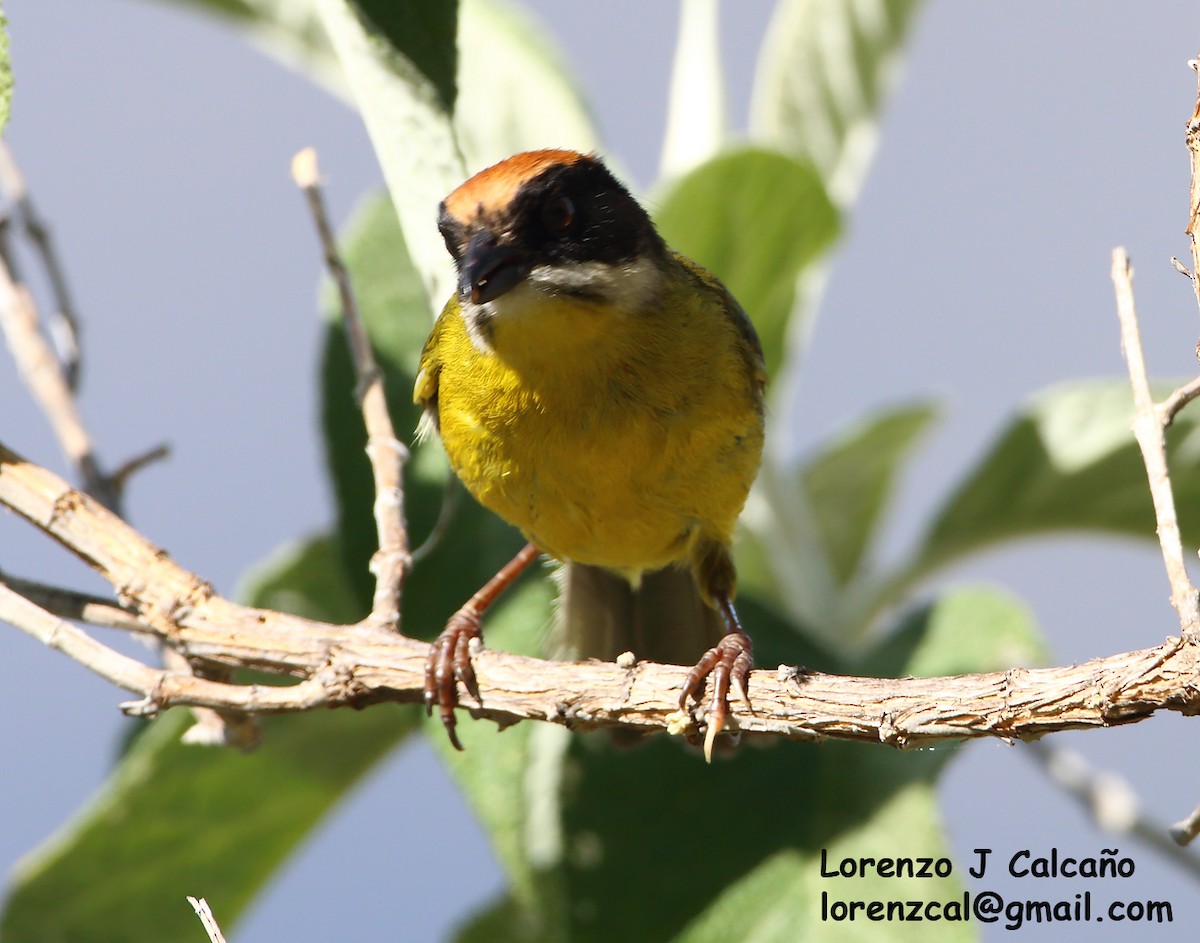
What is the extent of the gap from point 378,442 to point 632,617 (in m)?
1.44

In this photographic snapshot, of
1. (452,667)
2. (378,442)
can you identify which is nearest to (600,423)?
(378,442)

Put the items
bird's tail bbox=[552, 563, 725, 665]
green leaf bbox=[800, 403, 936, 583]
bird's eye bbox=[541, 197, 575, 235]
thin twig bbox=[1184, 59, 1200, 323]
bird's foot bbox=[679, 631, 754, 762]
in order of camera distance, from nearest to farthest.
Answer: thin twig bbox=[1184, 59, 1200, 323]
bird's foot bbox=[679, 631, 754, 762]
bird's eye bbox=[541, 197, 575, 235]
bird's tail bbox=[552, 563, 725, 665]
green leaf bbox=[800, 403, 936, 583]

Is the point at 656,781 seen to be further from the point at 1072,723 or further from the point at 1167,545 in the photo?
the point at 1167,545

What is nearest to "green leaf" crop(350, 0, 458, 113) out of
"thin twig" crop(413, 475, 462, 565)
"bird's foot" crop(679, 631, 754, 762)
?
"thin twig" crop(413, 475, 462, 565)

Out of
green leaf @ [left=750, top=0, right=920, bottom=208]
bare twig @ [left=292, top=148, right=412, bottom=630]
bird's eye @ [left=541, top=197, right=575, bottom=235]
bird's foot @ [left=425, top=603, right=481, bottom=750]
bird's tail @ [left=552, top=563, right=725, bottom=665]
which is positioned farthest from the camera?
green leaf @ [left=750, top=0, right=920, bottom=208]

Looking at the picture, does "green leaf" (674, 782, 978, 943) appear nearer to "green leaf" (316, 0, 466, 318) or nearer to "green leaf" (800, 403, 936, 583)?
"green leaf" (800, 403, 936, 583)

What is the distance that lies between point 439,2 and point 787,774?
76.0 inches

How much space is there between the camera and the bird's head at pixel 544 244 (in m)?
2.91

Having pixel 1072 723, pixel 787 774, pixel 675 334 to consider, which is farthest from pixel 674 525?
pixel 1072 723

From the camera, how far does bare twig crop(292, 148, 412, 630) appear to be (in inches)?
100

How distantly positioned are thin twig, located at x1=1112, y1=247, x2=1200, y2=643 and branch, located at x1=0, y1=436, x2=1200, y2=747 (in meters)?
0.06

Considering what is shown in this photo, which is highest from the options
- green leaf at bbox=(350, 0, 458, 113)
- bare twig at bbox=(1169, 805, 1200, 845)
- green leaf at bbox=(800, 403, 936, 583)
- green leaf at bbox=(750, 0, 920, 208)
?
green leaf at bbox=(750, 0, 920, 208)

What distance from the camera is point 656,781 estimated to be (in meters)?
3.41

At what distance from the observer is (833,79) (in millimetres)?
4199
